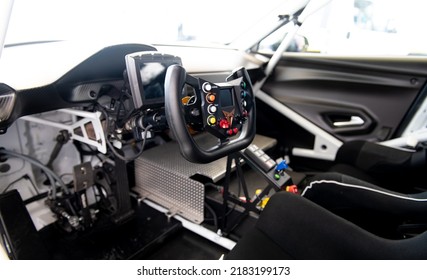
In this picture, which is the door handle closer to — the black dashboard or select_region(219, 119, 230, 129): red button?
select_region(219, 119, 230, 129): red button

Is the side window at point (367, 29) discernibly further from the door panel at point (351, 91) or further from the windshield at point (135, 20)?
the windshield at point (135, 20)

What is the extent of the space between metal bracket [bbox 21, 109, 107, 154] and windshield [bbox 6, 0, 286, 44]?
364 millimetres

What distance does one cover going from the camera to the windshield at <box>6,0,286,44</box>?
1.27 meters

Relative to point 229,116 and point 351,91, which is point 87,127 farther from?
point 351,91

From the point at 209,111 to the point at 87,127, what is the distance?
0.76 m

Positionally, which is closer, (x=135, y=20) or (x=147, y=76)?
(x=147, y=76)

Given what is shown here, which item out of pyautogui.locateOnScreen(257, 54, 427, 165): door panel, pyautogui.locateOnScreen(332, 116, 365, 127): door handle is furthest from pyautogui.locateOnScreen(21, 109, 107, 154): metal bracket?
pyautogui.locateOnScreen(332, 116, 365, 127): door handle

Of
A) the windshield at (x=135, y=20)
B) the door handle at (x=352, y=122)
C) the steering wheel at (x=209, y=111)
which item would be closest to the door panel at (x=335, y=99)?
the door handle at (x=352, y=122)

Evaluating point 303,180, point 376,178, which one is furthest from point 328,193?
point 303,180

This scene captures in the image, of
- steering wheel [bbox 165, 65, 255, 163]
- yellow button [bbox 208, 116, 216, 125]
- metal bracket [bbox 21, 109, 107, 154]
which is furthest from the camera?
metal bracket [bbox 21, 109, 107, 154]

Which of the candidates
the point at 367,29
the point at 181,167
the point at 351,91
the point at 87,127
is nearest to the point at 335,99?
the point at 351,91

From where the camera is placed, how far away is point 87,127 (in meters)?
1.28

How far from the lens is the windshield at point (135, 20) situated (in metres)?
1.27

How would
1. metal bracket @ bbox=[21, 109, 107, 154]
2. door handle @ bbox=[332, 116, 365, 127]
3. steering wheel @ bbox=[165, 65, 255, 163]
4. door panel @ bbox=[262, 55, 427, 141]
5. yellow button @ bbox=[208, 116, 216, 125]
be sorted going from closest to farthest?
1. steering wheel @ bbox=[165, 65, 255, 163]
2. yellow button @ bbox=[208, 116, 216, 125]
3. metal bracket @ bbox=[21, 109, 107, 154]
4. door panel @ bbox=[262, 55, 427, 141]
5. door handle @ bbox=[332, 116, 365, 127]
